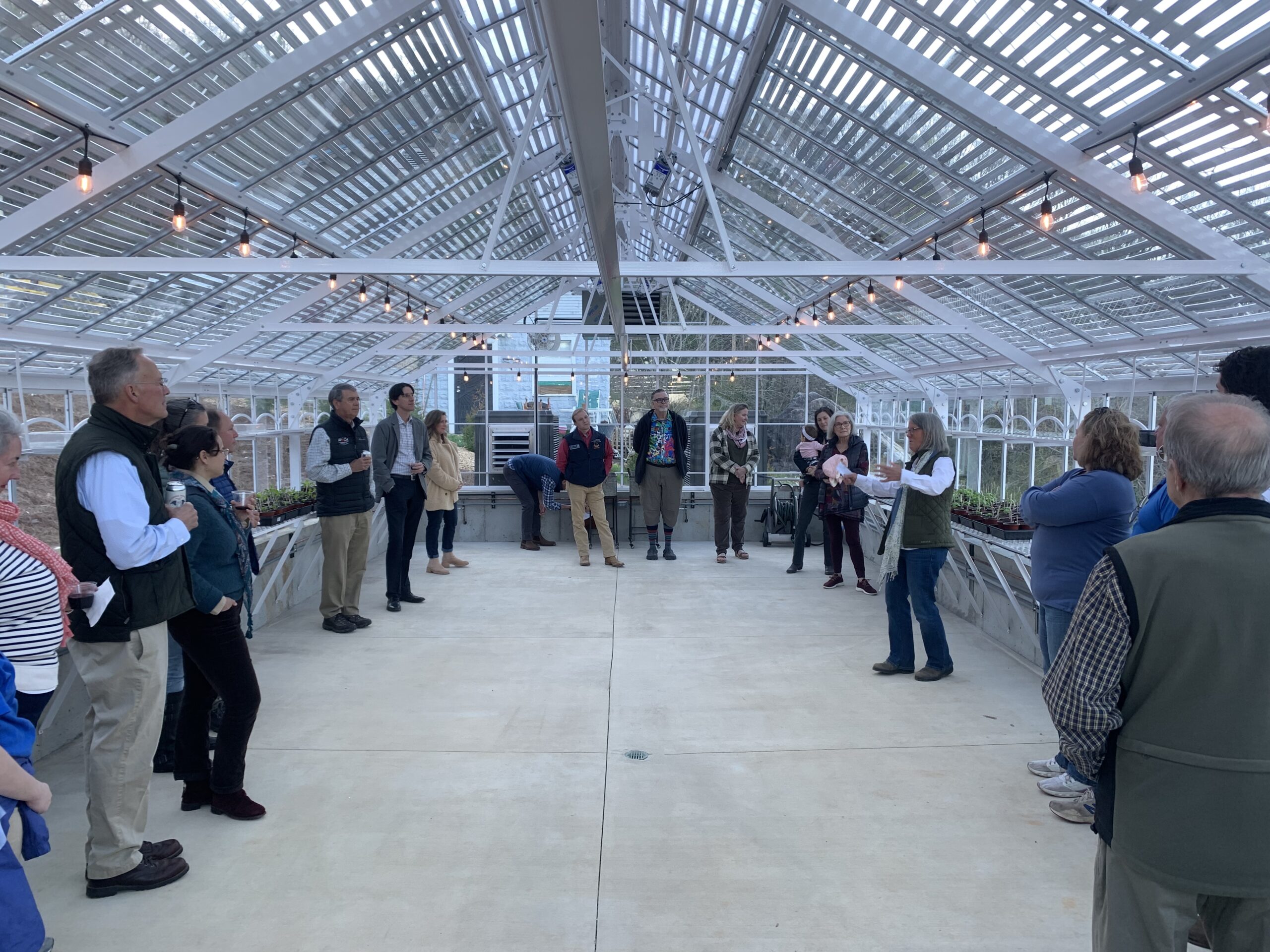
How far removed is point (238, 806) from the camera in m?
2.65

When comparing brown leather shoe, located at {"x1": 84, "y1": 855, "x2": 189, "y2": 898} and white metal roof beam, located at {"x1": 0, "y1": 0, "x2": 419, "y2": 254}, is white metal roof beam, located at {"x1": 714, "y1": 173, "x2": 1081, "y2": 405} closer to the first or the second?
white metal roof beam, located at {"x1": 0, "y1": 0, "x2": 419, "y2": 254}

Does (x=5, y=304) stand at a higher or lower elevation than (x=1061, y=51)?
lower

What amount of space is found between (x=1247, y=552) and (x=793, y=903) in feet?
5.07

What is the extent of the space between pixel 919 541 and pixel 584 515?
4.06m

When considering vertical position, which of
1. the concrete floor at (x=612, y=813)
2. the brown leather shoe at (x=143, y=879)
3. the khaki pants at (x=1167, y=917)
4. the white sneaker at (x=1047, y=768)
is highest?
the khaki pants at (x=1167, y=917)

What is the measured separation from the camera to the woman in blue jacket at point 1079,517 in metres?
2.76

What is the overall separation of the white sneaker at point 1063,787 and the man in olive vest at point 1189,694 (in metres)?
1.60

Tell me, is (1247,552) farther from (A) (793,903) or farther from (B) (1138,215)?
(B) (1138,215)

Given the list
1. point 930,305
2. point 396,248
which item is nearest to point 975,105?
point 930,305

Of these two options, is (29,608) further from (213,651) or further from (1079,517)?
(1079,517)

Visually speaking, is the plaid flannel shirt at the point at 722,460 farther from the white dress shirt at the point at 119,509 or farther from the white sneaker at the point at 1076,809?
the white dress shirt at the point at 119,509

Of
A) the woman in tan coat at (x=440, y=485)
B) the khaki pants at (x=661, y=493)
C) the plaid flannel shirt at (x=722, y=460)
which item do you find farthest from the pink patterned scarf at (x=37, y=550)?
the khaki pants at (x=661, y=493)

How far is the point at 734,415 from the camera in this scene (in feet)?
23.9

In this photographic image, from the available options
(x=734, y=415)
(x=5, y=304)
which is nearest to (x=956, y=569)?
(x=734, y=415)
